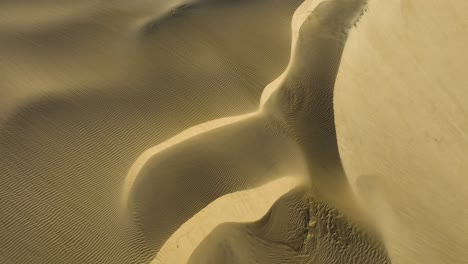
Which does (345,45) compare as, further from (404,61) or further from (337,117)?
(337,117)

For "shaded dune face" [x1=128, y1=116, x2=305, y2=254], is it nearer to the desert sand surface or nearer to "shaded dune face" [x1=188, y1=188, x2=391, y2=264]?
the desert sand surface

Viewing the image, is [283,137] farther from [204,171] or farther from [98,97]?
[98,97]

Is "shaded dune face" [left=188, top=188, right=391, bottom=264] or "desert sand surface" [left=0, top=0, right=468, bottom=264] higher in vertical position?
"desert sand surface" [left=0, top=0, right=468, bottom=264]

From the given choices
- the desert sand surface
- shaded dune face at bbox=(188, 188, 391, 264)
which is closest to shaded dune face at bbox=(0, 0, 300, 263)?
the desert sand surface

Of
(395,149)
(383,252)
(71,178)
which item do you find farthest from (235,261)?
(395,149)

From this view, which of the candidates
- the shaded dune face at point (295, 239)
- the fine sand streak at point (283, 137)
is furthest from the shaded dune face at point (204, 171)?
the shaded dune face at point (295, 239)

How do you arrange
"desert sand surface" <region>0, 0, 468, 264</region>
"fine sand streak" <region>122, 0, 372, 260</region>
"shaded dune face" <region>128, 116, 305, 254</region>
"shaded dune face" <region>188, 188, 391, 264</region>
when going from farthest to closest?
"fine sand streak" <region>122, 0, 372, 260</region>
"shaded dune face" <region>128, 116, 305, 254</region>
"desert sand surface" <region>0, 0, 468, 264</region>
"shaded dune face" <region>188, 188, 391, 264</region>

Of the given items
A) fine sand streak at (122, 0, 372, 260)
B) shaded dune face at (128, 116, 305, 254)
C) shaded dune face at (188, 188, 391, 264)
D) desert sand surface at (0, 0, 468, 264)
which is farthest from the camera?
fine sand streak at (122, 0, 372, 260)
